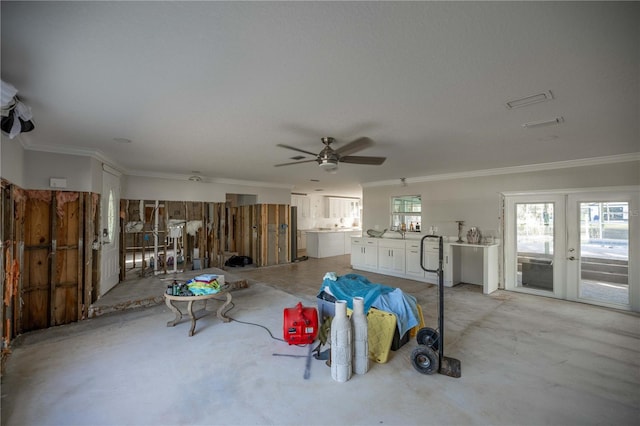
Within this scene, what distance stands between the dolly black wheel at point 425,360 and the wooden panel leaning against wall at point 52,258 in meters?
4.51

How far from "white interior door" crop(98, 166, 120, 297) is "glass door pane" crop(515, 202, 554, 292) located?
750 cm

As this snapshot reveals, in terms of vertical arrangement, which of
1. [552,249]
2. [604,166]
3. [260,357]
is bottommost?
[260,357]

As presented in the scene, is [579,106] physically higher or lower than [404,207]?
higher

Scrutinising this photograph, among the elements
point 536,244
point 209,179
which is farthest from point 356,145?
point 209,179

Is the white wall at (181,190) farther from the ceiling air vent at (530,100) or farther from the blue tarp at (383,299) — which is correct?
the ceiling air vent at (530,100)

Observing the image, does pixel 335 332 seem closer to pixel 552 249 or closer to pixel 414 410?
pixel 414 410

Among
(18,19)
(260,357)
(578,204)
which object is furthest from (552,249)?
(18,19)

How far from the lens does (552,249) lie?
4988mm

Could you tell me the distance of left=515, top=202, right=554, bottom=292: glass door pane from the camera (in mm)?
5031

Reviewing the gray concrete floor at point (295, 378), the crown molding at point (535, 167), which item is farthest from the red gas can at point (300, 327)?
the crown molding at point (535, 167)

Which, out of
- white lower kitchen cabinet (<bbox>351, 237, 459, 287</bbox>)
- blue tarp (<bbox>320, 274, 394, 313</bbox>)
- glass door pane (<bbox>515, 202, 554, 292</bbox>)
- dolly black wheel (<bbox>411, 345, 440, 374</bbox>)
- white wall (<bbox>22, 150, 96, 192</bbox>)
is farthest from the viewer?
white lower kitchen cabinet (<bbox>351, 237, 459, 287</bbox>)

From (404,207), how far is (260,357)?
5.55 m

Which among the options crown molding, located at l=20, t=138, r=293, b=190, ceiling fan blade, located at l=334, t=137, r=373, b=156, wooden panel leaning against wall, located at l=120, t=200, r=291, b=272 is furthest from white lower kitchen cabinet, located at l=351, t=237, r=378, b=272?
ceiling fan blade, located at l=334, t=137, r=373, b=156

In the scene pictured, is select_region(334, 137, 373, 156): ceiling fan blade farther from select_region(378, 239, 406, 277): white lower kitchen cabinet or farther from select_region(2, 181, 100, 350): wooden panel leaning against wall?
select_region(378, 239, 406, 277): white lower kitchen cabinet
